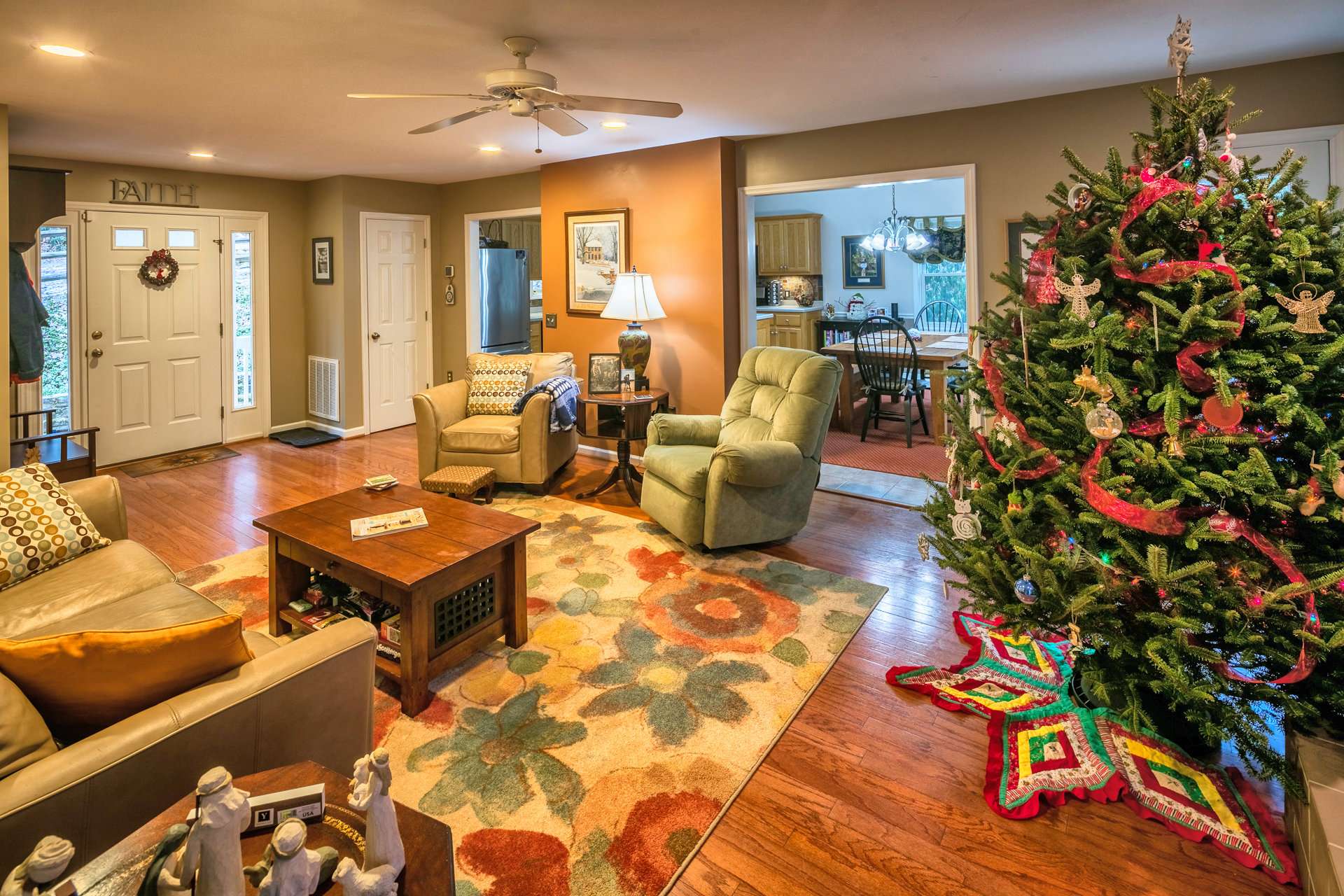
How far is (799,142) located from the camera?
483cm

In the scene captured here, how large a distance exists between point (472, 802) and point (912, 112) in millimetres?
4200

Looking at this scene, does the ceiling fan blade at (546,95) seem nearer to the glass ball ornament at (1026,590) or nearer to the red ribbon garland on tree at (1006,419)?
the red ribbon garland on tree at (1006,419)

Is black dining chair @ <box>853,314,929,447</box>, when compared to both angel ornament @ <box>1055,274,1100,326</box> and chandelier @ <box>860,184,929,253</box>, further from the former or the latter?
angel ornament @ <box>1055,274,1100,326</box>

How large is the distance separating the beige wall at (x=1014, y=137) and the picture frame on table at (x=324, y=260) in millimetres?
4031

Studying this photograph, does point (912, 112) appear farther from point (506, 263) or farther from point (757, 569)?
point (506, 263)

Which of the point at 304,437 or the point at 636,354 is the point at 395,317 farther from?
the point at 636,354

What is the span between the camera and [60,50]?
2988mm

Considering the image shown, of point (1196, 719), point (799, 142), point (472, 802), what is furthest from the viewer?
point (799, 142)

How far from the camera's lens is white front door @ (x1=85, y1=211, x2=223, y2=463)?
5660 mm

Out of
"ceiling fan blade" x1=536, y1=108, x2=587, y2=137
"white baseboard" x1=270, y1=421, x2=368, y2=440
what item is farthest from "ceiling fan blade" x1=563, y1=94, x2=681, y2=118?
"white baseboard" x1=270, y1=421, x2=368, y2=440

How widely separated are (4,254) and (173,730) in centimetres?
376

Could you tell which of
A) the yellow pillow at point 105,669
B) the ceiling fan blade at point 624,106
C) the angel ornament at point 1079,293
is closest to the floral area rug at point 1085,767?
the angel ornament at point 1079,293

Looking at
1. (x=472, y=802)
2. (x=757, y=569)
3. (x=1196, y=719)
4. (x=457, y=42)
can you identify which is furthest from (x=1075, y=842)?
(x=457, y=42)

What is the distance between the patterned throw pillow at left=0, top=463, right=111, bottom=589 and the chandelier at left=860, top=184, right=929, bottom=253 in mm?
7515
